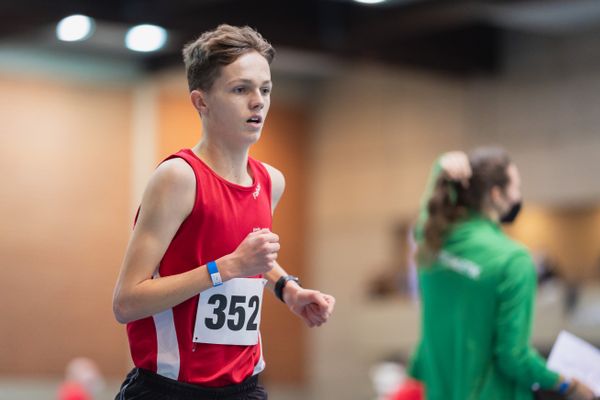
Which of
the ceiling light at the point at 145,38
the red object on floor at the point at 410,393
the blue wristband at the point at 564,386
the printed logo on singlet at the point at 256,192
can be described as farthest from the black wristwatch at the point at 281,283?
the ceiling light at the point at 145,38

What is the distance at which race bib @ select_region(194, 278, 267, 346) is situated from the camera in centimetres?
240

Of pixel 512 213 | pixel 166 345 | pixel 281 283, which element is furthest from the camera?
pixel 512 213

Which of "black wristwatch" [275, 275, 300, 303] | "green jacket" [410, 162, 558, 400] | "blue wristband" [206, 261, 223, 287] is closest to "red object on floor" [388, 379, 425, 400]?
"green jacket" [410, 162, 558, 400]

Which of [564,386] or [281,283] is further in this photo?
[564,386]

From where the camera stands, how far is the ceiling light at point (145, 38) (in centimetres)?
1195

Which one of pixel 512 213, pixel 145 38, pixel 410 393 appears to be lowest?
pixel 410 393

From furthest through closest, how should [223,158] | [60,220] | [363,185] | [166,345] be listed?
[363,185], [60,220], [223,158], [166,345]

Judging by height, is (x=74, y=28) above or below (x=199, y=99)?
above

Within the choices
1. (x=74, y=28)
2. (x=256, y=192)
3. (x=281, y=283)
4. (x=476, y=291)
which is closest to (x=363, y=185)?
(x=74, y=28)

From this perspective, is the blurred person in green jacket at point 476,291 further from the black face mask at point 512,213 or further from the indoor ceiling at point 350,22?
the indoor ceiling at point 350,22

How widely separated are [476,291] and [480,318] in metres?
0.10

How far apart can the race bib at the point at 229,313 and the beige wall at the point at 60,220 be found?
11953 millimetres

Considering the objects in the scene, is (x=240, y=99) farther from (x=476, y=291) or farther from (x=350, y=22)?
(x=350, y=22)

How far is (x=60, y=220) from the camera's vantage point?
14.1 metres
